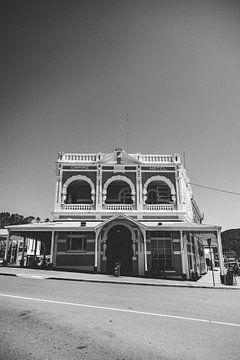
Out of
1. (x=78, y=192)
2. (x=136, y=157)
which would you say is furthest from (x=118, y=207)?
(x=136, y=157)

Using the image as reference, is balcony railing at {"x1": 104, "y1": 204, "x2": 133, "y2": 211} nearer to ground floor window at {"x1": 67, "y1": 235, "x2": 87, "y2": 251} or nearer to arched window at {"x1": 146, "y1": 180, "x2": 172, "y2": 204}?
arched window at {"x1": 146, "y1": 180, "x2": 172, "y2": 204}

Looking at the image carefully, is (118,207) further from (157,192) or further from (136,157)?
(136,157)

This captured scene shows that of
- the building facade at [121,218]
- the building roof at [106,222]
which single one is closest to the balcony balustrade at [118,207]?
the building facade at [121,218]

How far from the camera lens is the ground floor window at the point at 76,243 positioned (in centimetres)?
2294

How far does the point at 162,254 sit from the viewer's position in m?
22.5

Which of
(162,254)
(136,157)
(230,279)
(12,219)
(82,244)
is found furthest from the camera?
(12,219)

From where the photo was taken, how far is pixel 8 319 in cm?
713

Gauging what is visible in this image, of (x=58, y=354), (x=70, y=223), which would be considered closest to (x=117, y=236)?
(x=70, y=223)

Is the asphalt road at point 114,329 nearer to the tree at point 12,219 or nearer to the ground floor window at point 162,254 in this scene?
the ground floor window at point 162,254

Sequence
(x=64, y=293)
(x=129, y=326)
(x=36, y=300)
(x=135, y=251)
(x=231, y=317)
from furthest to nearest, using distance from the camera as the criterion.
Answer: (x=135, y=251) → (x=64, y=293) → (x=36, y=300) → (x=231, y=317) → (x=129, y=326)

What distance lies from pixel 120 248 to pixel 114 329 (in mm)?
16525

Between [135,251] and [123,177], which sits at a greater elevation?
[123,177]

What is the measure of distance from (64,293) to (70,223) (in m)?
11.7

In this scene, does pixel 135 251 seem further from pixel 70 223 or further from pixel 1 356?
pixel 1 356
